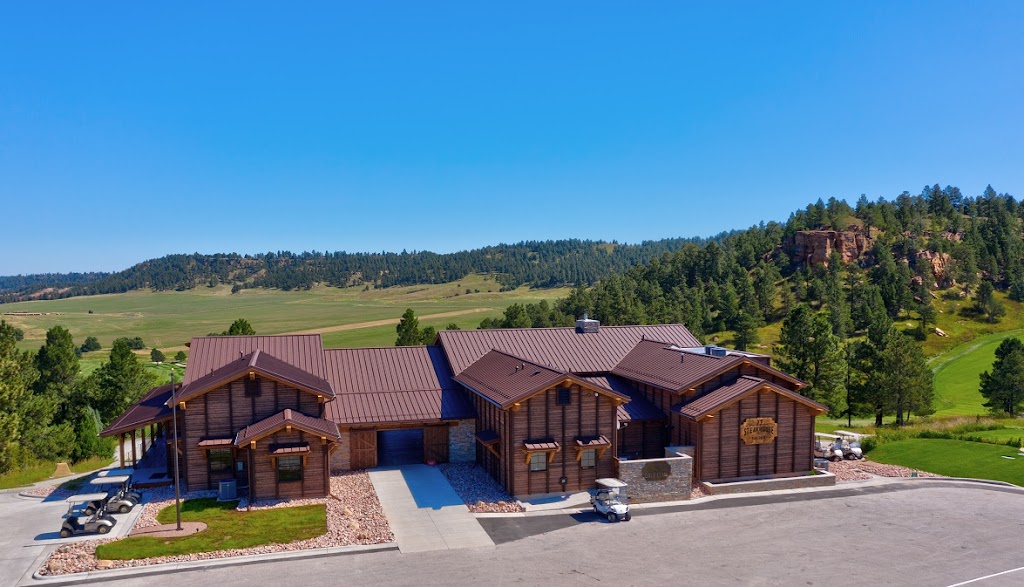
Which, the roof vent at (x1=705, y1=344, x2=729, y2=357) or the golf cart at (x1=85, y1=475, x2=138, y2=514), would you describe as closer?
the golf cart at (x1=85, y1=475, x2=138, y2=514)

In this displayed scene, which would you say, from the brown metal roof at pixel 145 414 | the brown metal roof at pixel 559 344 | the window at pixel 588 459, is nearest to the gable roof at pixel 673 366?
the brown metal roof at pixel 559 344

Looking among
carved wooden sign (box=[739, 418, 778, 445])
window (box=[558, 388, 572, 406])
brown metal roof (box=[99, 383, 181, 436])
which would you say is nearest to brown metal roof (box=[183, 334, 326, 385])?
brown metal roof (box=[99, 383, 181, 436])

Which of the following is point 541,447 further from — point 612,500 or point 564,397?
point 612,500

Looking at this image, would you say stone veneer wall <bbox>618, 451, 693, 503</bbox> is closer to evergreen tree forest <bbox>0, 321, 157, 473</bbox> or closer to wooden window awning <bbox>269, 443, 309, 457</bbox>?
wooden window awning <bbox>269, 443, 309, 457</bbox>

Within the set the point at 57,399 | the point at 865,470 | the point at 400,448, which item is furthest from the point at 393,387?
the point at 57,399

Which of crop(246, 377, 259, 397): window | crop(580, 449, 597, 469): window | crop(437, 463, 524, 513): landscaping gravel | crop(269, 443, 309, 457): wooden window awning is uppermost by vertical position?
crop(246, 377, 259, 397): window
